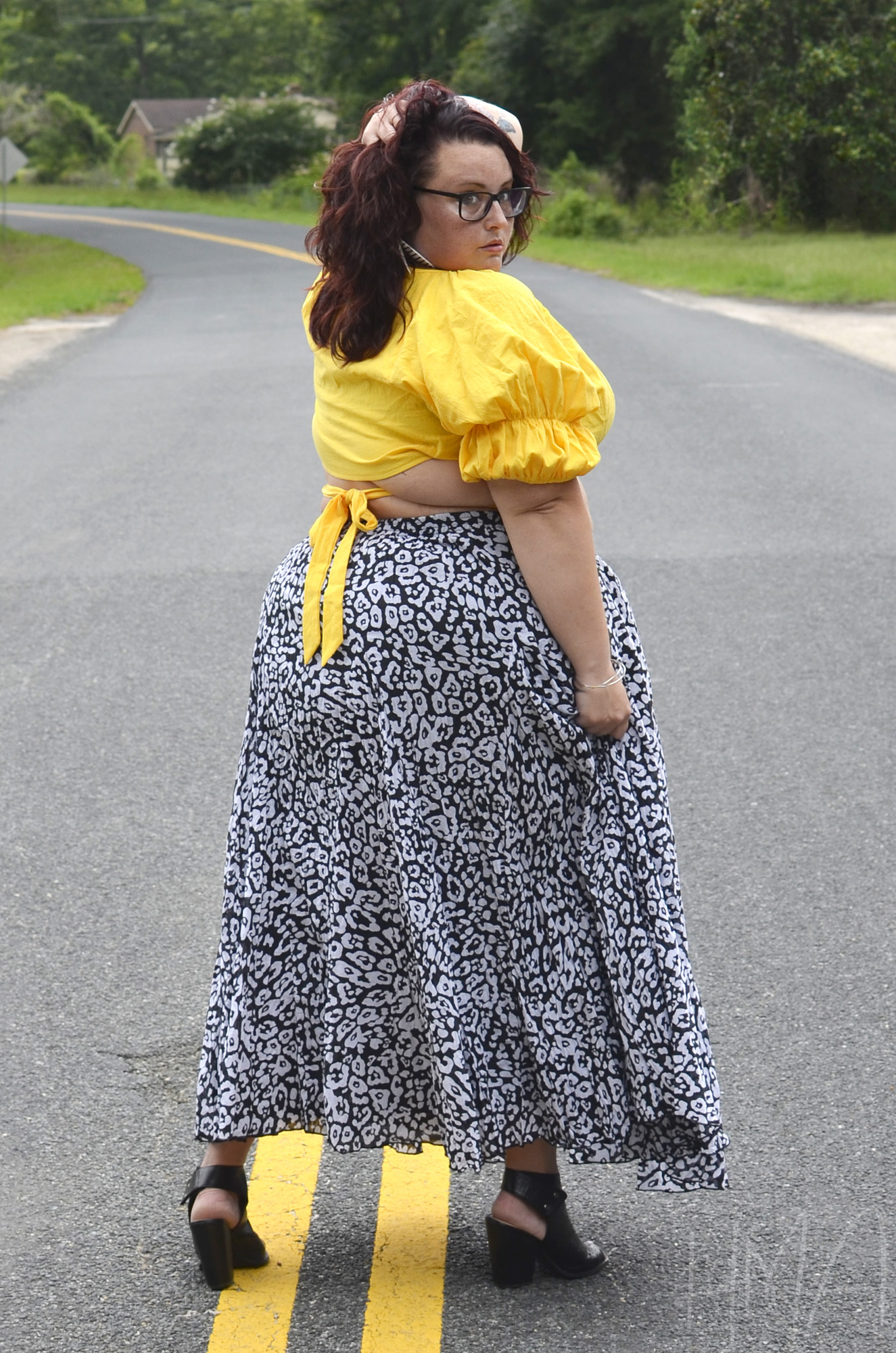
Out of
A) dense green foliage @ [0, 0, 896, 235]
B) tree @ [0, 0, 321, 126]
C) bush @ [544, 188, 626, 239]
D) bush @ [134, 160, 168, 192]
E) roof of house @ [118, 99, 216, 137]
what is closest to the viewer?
dense green foliage @ [0, 0, 896, 235]

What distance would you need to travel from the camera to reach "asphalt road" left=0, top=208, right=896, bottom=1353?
2395 millimetres

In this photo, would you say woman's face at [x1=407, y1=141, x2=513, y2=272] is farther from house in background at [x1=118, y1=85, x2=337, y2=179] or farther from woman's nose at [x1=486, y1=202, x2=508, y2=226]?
house in background at [x1=118, y1=85, x2=337, y2=179]

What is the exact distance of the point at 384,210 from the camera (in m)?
2.17

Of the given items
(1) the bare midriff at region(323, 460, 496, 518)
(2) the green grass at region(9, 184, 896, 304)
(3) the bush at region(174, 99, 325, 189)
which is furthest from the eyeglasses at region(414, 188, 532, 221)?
(3) the bush at region(174, 99, 325, 189)

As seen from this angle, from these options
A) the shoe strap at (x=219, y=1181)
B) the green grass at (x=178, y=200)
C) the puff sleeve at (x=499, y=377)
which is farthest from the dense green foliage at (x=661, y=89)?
the shoe strap at (x=219, y=1181)

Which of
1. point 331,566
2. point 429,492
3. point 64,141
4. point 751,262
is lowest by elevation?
point 331,566

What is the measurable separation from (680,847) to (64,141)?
74925 mm

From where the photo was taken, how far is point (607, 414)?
2268mm

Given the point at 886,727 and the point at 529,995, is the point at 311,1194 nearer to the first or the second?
the point at 529,995

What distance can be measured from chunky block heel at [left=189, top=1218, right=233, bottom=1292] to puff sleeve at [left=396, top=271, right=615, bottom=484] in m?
1.21

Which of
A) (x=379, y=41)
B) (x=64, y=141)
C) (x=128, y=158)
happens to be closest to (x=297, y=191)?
(x=379, y=41)

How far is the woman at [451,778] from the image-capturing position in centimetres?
219

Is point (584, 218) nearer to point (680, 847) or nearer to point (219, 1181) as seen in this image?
point (680, 847)

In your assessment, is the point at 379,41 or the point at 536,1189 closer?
the point at 536,1189
